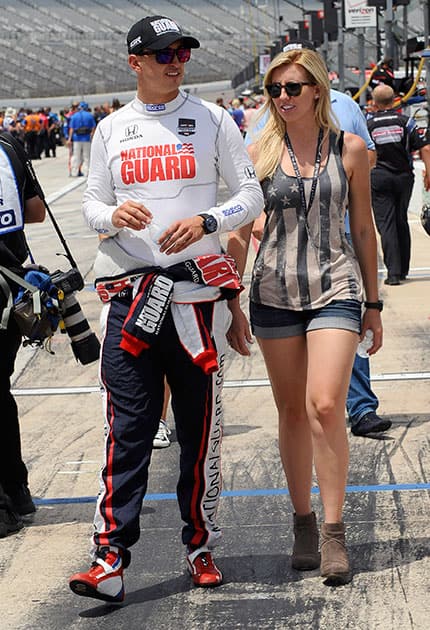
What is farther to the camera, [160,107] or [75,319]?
[75,319]

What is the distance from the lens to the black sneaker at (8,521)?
485 centimetres

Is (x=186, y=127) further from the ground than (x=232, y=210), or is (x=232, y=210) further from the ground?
(x=186, y=127)

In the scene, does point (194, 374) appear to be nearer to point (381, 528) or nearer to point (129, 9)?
point (381, 528)

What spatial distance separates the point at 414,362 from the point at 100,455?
8.78ft

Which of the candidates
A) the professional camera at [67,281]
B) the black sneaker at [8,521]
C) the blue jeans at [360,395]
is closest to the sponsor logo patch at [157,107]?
the professional camera at [67,281]

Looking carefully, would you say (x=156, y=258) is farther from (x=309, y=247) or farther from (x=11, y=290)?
(x=11, y=290)

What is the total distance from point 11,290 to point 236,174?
1.16 m

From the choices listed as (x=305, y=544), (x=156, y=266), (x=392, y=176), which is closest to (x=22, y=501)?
(x=305, y=544)

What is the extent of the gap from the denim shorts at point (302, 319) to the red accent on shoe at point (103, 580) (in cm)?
94

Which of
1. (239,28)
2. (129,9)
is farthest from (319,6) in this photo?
(129,9)

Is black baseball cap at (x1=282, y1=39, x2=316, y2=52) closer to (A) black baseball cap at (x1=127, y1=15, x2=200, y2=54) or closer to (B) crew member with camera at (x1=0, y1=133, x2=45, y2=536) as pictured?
(A) black baseball cap at (x1=127, y1=15, x2=200, y2=54)

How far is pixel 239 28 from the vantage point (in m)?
78.2

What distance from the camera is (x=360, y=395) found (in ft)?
20.4

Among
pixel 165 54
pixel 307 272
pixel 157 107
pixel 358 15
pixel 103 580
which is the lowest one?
pixel 358 15
